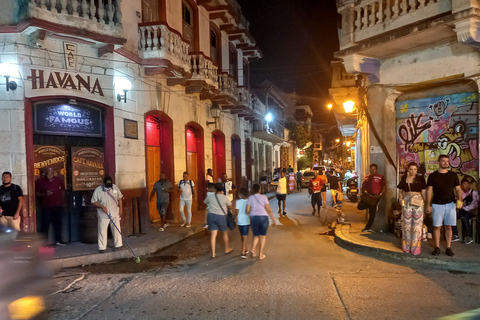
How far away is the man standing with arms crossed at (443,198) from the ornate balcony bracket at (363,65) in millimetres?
3251

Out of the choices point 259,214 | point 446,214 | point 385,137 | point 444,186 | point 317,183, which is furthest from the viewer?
point 317,183

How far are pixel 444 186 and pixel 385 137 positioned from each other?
2.79 m

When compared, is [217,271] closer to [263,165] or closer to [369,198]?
[369,198]

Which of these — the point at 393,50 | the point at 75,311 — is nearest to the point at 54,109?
the point at 75,311

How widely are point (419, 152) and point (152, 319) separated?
25.3ft

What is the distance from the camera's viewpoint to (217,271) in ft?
22.7

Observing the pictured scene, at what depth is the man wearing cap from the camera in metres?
8.12

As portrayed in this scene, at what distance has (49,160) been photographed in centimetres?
910

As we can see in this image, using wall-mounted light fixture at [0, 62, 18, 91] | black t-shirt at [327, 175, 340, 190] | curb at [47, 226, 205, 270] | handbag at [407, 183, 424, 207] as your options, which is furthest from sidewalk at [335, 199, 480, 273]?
wall-mounted light fixture at [0, 62, 18, 91]

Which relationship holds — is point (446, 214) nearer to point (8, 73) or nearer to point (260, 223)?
point (260, 223)

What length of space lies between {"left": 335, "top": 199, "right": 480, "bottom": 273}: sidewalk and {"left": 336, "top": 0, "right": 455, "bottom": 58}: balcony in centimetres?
457

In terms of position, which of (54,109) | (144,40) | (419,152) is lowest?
(419,152)

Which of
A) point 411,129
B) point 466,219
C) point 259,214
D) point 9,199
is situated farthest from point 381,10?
point 9,199

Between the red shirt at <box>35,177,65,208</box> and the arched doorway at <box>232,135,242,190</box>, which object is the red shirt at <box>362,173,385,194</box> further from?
the arched doorway at <box>232,135,242,190</box>
